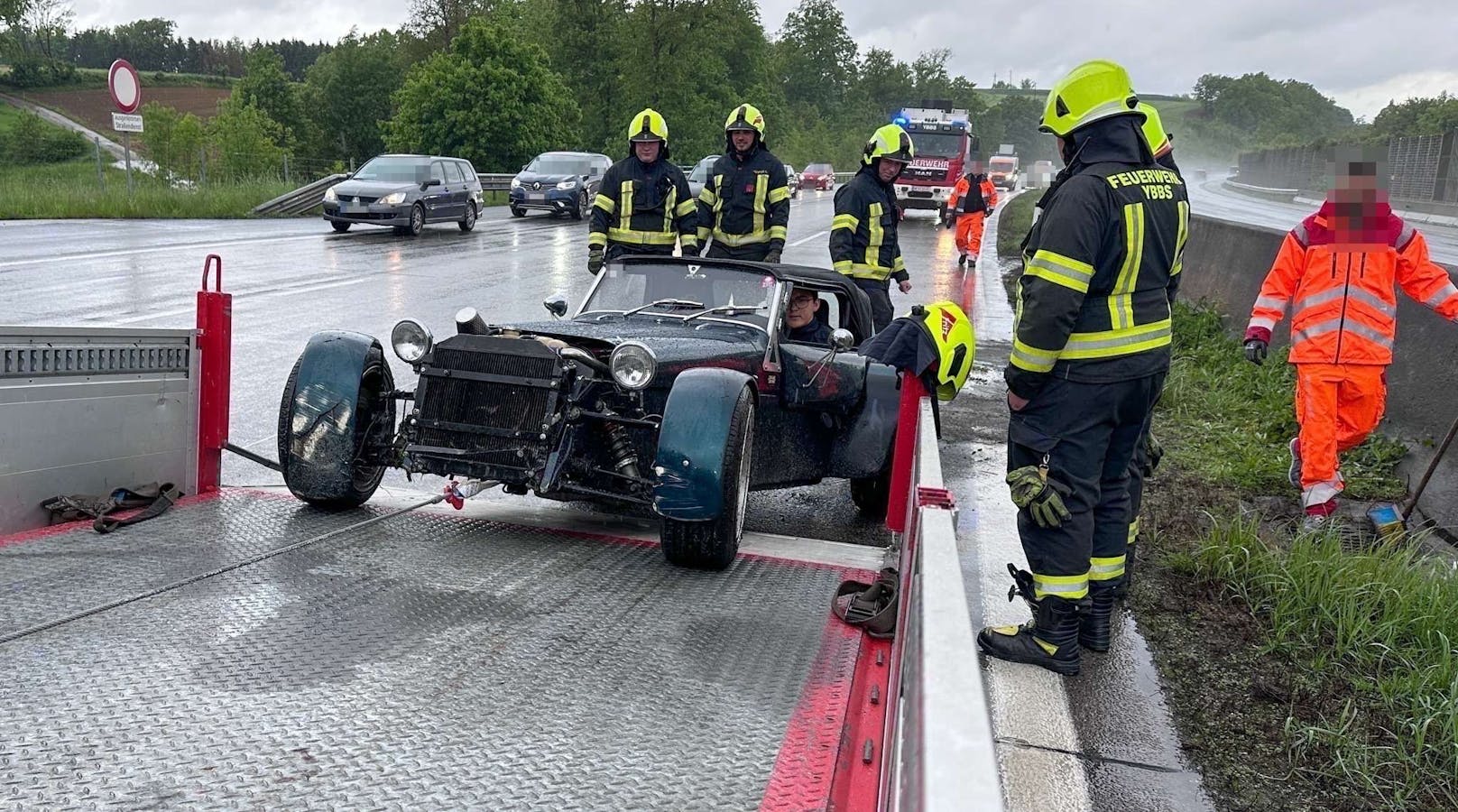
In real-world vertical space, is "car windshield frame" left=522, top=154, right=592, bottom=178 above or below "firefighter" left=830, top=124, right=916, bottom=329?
above

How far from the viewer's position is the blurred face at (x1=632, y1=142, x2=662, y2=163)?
8180mm

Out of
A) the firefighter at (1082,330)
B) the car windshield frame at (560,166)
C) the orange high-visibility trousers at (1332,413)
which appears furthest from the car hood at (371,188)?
the firefighter at (1082,330)

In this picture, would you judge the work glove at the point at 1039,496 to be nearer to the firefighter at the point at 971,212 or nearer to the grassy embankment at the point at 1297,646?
the grassy embankment at the point at 1297,646

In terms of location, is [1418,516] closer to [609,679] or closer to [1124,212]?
[1124,212]

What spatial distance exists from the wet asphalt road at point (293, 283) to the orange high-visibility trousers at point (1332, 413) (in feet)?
6.90

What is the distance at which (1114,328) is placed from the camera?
3826mm

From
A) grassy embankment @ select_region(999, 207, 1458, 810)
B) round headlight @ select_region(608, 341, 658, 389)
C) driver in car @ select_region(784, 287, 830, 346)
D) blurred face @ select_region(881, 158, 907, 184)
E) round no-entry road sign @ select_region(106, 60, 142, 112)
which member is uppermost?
round no-entry road sign @ select_region(106, 60, 142, 112)

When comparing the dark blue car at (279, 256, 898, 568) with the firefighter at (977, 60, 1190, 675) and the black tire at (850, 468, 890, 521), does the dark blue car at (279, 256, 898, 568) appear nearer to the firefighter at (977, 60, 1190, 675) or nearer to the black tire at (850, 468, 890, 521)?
the black tire at (850, 468, 890, 521)

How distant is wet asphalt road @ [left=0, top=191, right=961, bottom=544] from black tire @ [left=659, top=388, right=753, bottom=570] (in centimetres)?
119

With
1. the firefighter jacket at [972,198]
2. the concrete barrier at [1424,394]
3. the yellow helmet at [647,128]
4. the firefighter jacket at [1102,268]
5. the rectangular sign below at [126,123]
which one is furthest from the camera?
the rectangular sign below at [126,123]

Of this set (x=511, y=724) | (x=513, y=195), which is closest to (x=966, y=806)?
(x=511, y=724)

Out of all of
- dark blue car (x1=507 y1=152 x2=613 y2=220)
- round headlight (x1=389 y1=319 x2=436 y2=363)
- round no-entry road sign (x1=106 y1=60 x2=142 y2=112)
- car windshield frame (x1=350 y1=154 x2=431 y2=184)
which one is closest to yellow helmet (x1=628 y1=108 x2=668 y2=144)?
round headlight (x1=389 y1=319 x2=436 y2=363)

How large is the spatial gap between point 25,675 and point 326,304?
29.9ft

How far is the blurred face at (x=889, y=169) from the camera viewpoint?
7.78m
